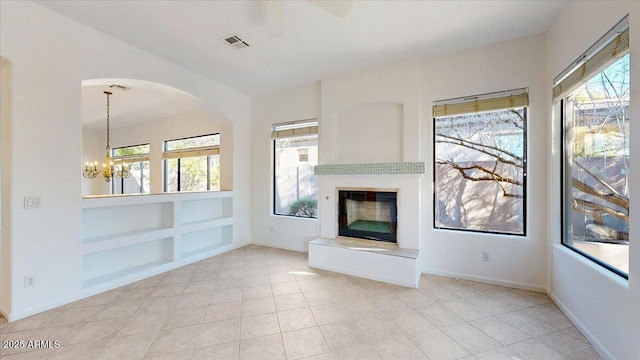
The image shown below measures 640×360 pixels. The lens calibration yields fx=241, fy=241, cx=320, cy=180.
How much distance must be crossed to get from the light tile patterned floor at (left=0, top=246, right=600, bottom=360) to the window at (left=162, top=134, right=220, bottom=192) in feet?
9.49

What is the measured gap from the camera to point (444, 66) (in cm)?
323

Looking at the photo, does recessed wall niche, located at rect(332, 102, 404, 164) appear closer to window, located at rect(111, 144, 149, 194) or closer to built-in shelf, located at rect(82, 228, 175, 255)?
built-in shelf, located at rect(82, 228, 175, 255)

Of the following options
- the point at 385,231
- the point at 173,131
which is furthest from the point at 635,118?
the point at 173,131

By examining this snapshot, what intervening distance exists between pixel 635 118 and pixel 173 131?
281 inches

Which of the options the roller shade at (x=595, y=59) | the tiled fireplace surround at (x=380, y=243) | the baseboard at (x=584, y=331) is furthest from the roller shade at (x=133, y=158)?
the baseboard at (x=584, y=331)

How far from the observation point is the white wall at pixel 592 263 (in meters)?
1.51

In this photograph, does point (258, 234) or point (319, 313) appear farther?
point (258, 234)

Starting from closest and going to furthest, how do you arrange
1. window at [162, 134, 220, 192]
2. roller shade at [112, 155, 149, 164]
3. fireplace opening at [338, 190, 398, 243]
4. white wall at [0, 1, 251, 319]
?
1. white wall at [0, 1, 251, 319]
2. fireplace opening at [338, 190, 398, 243]
3. window at [162, 134, 220, 192]
4. roller shade at [112, 155, 149, 164]

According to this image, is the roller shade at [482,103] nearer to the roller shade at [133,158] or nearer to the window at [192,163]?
the window at [192,163]

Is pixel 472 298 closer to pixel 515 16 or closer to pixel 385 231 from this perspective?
pixel 385 231

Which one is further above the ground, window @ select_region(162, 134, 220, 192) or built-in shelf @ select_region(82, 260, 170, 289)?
window @ select_region(162, 134, 220, 192)

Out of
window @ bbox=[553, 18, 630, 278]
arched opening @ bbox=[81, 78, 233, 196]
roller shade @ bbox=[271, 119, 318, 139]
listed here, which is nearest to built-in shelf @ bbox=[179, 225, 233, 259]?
arched opening @ bbox=[81, 78, 233, 196]

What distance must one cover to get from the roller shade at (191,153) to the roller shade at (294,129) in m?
1.48

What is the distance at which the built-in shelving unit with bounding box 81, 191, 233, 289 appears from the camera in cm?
292
